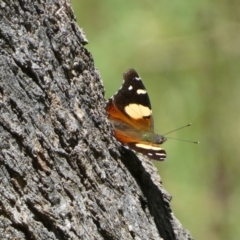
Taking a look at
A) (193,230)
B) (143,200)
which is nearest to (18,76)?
(143,200)

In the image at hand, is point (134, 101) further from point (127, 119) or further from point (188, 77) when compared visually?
point (188, 77)

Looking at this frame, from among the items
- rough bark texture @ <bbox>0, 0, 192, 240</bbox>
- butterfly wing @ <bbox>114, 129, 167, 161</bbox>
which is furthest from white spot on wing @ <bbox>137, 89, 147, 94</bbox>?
rough bark texture @ <bbox>0, 0, 192, 240</bbox>

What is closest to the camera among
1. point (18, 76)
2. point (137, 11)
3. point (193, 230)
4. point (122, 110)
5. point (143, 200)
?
point (18, 76)

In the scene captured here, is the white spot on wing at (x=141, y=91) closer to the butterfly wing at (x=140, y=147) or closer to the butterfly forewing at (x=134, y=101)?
the butterfly forewing at (x=134, y=101)

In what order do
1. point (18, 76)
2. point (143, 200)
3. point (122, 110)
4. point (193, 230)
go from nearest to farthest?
point (18, 76)
point (143, 200)
point (122, 110)
point (193, 230)

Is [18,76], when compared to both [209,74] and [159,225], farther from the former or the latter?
[209,74]

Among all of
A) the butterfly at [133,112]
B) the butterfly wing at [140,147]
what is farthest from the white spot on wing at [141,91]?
the butterfly wing at [140,147]
